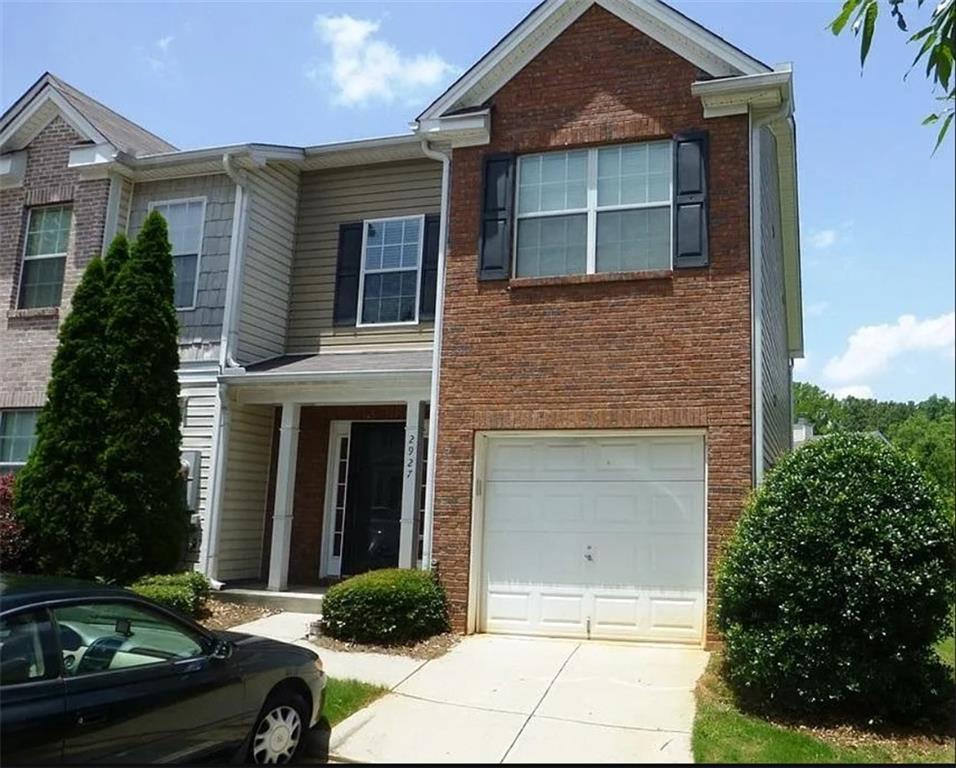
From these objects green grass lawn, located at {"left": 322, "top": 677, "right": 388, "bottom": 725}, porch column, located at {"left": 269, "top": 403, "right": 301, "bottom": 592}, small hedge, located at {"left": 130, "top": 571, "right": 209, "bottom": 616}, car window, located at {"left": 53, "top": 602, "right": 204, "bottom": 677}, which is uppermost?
porch column, located at {"left": 269, "top": 403, "right": 301, "bottom": 592}

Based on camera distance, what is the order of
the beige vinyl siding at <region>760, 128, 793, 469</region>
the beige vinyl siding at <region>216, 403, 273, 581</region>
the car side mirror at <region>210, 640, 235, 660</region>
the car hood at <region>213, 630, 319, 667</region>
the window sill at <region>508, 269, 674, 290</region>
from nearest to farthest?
1. the car side mirror at <region>210, 640, 235, 660</region>
2. the car hood at <region>213, 630, 319, 667</region>
3. the window sill at <region>508, 269, 674, 290</region>
4. the beige vinyl siding at <region>760, 128, 793, 469</region>
5. the beige vinyl siding at <region>216, 403, 273, 581</region>

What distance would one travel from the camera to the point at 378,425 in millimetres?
13242

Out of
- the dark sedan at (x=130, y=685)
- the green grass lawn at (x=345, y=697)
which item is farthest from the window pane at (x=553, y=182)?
the dark sedan at (x=130, y=685)

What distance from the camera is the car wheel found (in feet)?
19.1

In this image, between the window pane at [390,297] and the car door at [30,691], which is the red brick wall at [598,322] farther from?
the car door at [30,691]

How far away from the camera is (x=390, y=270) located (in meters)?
13.4

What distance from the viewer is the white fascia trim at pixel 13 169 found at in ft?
Result: 47.1

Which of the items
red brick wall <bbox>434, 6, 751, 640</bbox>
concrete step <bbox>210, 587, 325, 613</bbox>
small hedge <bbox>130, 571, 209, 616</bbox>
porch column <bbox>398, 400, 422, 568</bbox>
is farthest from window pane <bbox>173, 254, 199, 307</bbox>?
red brick wall <bbox>434, 6, 751, 640</bbox>

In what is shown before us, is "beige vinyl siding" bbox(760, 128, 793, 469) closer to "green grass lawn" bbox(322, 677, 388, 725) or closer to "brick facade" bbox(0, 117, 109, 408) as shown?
"green grass lawn" bbox(322, 677, 388, 725)

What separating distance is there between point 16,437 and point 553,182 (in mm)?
9501

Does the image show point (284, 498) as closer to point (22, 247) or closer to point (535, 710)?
point (535, 710)

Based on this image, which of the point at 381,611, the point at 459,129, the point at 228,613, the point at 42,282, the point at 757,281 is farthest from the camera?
the point at 42,282

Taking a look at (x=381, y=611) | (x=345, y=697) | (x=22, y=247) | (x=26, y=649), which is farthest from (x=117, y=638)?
(x=22, y=247)

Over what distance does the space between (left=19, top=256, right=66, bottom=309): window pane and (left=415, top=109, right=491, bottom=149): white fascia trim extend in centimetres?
674
